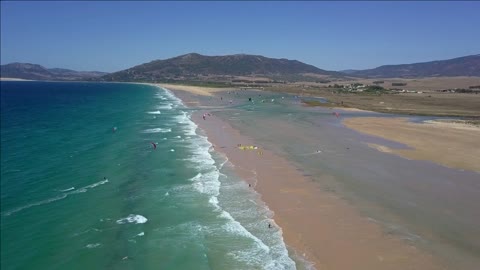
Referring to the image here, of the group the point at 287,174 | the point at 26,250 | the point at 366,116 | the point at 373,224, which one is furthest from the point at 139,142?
the point at 366,116

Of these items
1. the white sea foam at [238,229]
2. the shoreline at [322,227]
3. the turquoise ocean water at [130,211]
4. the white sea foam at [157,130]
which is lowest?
the white sea foam at [157,130]

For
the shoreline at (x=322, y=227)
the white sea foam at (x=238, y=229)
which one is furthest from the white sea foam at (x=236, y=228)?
the shoreline at (x=322, y=227)

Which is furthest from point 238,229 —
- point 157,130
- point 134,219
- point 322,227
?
point 157,130

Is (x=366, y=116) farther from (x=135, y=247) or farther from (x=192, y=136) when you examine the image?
(x=135, y=247)

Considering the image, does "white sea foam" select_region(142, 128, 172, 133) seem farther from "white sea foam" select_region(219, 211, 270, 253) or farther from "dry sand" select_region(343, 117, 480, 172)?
"white sea foam" select_region(219, 211, 270, 253)

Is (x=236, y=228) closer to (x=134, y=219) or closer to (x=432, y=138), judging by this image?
(x=134, y=219)

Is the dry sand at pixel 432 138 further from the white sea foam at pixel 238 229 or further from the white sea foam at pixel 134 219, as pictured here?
the white sea foam at pixel 134 219
